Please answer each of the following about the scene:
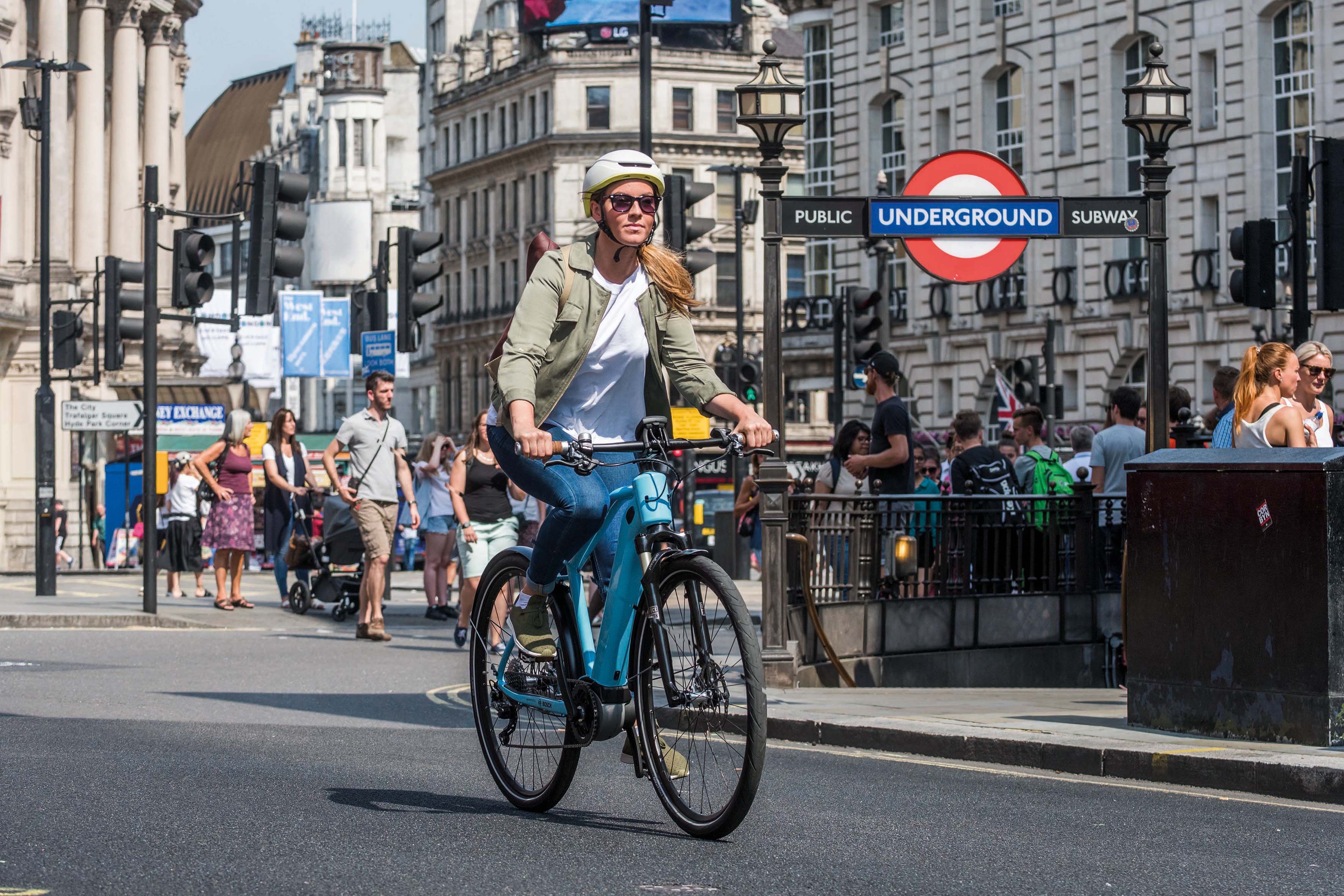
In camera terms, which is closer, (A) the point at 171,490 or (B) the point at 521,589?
(B) the point at 521,589

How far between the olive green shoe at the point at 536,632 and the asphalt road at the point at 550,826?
0.52 metres

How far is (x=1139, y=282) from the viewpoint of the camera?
53000 mm

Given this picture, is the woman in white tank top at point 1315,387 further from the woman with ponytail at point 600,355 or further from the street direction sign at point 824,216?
the woman with ponytail at point 600,355

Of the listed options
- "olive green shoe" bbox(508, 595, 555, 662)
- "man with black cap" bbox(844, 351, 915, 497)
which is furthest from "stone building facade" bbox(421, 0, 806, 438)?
"olive green shoe" bbox(508, 595, 555, 662)

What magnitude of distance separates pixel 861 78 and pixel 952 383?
32.9 ft

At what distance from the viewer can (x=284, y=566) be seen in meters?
22.1

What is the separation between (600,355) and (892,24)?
58.1 m

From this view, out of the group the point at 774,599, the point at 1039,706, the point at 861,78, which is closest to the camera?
the point at 1039,706

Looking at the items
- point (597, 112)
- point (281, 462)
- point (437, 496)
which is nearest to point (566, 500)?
point (437, 496)

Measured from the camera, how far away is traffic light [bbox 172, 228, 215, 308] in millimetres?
20656

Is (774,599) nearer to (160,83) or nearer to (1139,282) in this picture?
(1139,282)

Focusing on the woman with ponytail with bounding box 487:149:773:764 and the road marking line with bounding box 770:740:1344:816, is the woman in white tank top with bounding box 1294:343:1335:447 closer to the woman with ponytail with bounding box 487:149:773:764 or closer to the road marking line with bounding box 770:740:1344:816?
the road marking line with bounding box 770:740:1344:816

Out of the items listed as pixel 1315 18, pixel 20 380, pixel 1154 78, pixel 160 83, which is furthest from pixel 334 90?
pixel 1154 78

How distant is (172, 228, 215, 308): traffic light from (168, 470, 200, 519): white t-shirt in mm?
2838
